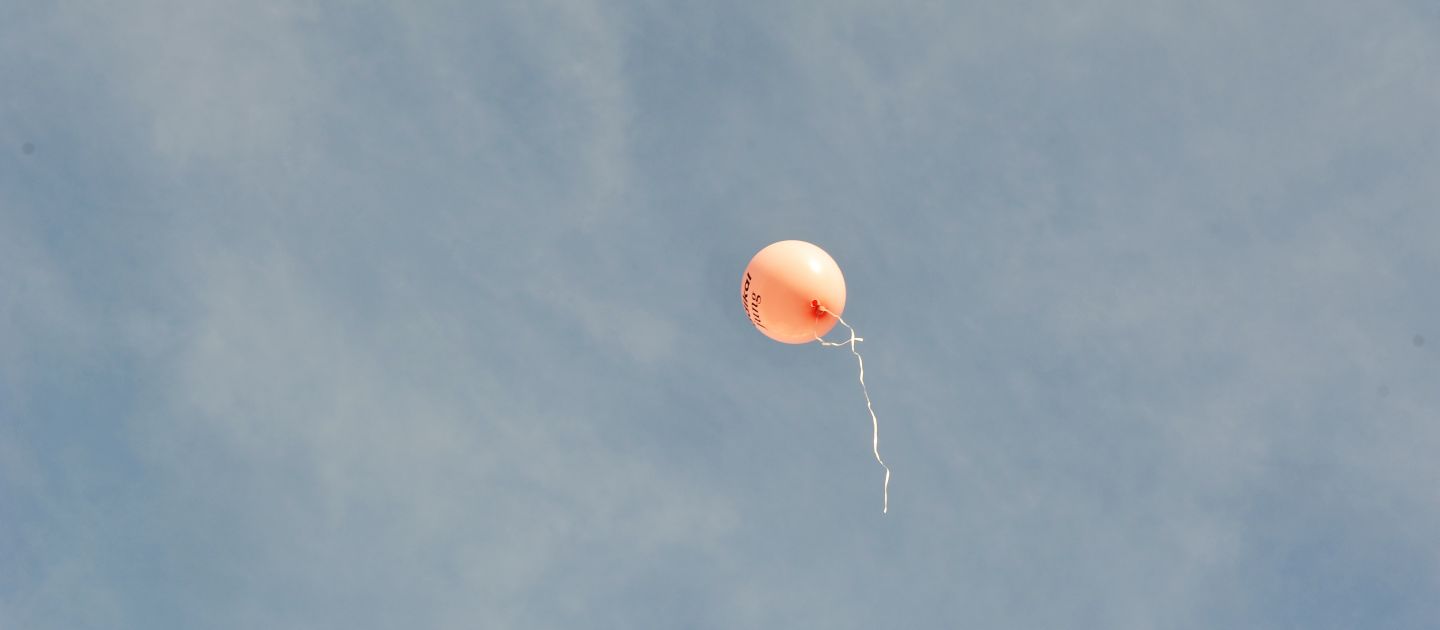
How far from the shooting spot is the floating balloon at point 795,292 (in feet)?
59.6

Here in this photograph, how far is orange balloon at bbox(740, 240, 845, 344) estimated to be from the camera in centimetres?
1816

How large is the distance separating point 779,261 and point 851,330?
1.85m

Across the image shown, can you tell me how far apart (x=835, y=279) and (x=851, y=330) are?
1.10 metres

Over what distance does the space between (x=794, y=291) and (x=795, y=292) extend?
0.09 feet

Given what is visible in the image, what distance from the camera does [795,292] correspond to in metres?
18.1

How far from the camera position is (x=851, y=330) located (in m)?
19.3

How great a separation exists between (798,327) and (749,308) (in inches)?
40.9

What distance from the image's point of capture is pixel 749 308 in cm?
1925

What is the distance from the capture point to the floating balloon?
18156 mm

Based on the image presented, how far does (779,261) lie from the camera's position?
18.3 metres

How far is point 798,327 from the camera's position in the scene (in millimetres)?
18562

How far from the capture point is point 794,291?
18094 millimetres

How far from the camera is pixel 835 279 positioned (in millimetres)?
18625

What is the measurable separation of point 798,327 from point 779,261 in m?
1.05
